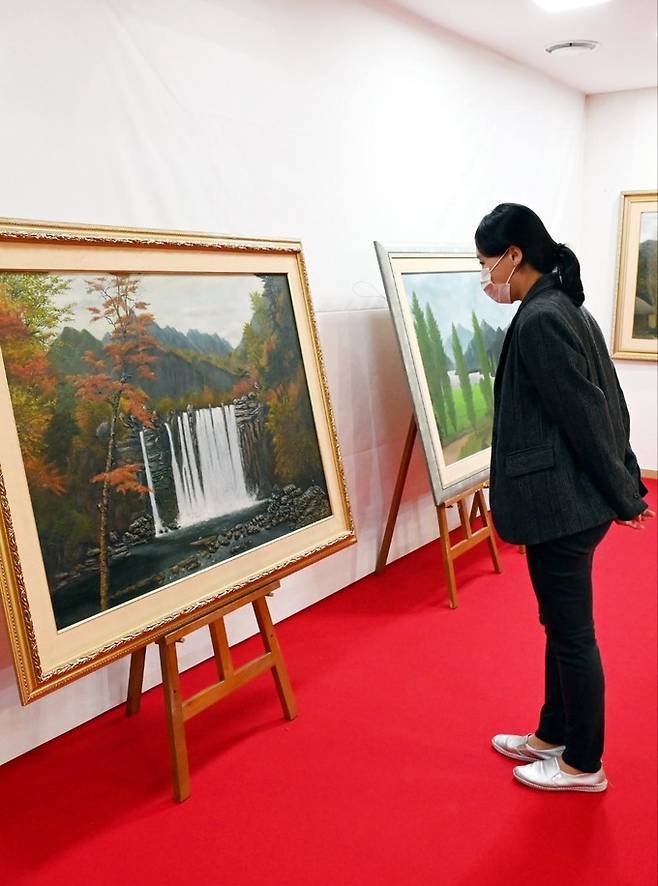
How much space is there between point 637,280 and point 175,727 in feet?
15.5

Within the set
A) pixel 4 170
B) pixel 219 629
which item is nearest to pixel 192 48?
pixel 4 170

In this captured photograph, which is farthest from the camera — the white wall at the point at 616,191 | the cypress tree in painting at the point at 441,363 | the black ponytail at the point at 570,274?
the white wall at the point at 616,191

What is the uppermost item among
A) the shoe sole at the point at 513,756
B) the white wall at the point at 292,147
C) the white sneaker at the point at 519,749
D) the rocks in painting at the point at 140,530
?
the white wall at the point at 292,147

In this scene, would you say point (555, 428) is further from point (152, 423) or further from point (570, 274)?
point (152, 423)

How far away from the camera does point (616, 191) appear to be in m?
5.64

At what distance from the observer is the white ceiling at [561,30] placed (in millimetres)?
3744

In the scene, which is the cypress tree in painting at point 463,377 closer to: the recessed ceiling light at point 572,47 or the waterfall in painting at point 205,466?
the waterfall in painting at point 205,466

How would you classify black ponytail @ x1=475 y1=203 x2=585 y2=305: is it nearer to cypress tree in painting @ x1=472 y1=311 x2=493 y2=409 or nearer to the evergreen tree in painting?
the evergreen tree in painting

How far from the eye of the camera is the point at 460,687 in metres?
2.75

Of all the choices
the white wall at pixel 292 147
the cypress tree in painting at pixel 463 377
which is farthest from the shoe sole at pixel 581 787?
the cypress tree in painting at pixel 463 377

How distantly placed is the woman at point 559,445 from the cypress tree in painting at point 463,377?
5.07 feet

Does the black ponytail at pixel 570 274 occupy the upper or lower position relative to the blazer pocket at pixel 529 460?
upper

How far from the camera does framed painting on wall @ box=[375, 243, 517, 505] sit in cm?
335

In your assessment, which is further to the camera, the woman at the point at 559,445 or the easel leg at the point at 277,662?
the easel leg at the point at 277,662
